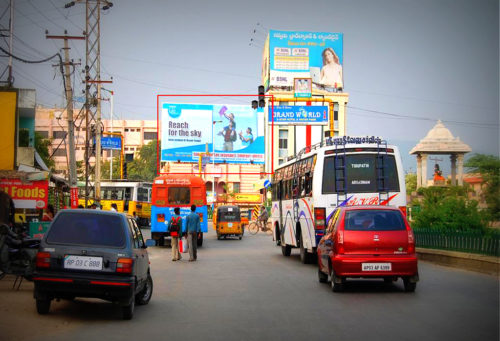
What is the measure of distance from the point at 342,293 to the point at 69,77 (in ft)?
76.5

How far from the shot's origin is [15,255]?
13.1m

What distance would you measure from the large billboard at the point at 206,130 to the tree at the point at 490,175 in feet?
70.7

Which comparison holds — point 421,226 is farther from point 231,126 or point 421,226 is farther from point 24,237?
point 231,126

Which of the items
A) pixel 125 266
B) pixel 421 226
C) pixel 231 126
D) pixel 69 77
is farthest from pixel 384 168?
pixel 231 126

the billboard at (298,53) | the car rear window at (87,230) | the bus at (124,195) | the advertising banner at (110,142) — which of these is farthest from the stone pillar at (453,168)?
the car rear window at (87,230)

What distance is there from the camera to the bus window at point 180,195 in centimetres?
3186

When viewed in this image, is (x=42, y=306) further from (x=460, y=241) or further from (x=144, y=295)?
(x=460, y=241)

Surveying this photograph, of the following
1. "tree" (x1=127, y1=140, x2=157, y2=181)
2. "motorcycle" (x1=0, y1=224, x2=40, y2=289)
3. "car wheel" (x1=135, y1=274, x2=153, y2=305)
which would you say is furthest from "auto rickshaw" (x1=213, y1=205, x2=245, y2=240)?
"tree" (x1=127, y1=140, x2=157, y2=181)

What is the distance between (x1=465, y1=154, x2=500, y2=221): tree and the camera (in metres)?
27.1

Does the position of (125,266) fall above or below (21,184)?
below

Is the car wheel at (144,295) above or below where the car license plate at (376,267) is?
below

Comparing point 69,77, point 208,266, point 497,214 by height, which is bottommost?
point 208,266

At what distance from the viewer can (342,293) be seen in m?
12.5

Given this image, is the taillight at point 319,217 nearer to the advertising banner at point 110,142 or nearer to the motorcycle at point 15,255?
the motorcycle at point 15,255
